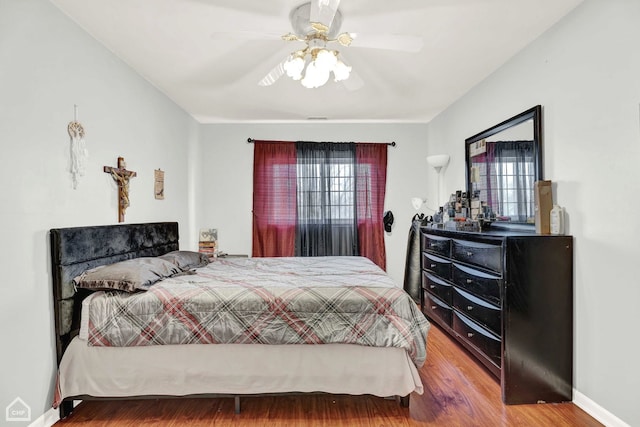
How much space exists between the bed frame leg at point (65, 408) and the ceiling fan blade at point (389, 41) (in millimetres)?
2810

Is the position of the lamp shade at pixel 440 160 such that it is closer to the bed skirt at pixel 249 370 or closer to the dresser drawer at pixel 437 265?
the dresser drawer at pixel 437 265

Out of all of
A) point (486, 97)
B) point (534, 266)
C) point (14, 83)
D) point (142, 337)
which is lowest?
point (142, 337)

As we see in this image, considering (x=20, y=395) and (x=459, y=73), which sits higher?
(x=459, y=73)

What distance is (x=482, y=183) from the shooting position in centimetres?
334

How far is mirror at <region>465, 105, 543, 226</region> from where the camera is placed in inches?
101

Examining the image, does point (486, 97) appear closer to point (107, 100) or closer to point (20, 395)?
point (107, 100)

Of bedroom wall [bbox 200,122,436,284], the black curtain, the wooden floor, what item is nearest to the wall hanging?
the wooden floor

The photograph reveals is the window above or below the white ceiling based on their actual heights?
below

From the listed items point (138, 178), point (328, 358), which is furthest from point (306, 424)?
point (138, 178)

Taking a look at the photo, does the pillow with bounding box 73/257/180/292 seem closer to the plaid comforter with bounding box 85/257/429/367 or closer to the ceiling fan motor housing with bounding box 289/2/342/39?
the plaid comforter with bounding box 85/257/429/367

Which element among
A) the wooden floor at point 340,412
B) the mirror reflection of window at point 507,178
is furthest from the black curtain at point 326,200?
the wooden floor at point 340,412

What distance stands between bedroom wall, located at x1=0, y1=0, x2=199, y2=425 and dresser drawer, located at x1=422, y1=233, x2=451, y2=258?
114 inches

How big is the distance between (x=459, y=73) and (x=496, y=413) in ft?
9.01

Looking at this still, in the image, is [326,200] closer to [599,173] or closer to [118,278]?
[118,278]
